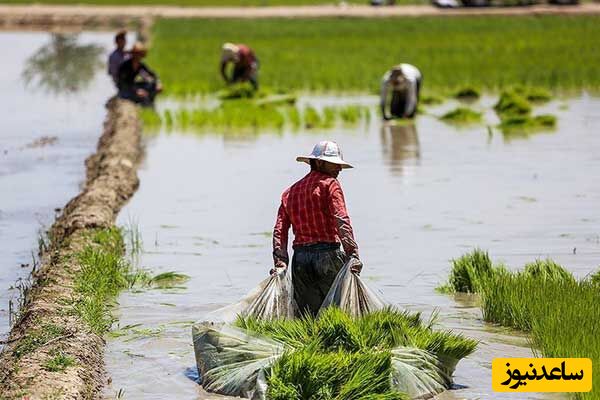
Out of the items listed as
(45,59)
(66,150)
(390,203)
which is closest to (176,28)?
(45,59)

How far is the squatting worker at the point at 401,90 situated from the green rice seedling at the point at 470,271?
8.97 metres

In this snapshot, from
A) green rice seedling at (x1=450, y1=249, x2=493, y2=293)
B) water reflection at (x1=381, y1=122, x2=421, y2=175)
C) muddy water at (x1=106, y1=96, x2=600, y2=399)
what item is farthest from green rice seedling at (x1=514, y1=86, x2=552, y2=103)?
green rice seedling at (x1=450, y1=249, x2=493, y2=293)

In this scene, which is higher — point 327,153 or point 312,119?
point 327,153

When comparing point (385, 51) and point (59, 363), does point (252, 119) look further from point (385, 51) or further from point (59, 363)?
point (59, 363)

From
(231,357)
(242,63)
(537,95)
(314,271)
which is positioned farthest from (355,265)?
(242,63)

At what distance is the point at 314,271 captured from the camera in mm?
6938

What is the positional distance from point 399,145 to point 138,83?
5123 millimetres

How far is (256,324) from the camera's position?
6484 mm

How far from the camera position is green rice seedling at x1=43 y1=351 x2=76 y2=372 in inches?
236

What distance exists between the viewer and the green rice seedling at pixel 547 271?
7980mm

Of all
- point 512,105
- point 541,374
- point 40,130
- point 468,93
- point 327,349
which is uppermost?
point 327,349

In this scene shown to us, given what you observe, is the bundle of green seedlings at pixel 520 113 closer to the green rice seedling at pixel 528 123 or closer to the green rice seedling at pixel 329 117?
the green rice seedling at pixel 528 123

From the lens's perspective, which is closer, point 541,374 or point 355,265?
point 541,374

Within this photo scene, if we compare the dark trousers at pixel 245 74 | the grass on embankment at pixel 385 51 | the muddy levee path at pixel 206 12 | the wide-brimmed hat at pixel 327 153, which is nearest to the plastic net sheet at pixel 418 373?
the wide-brimmed hat at pixel 327 153
